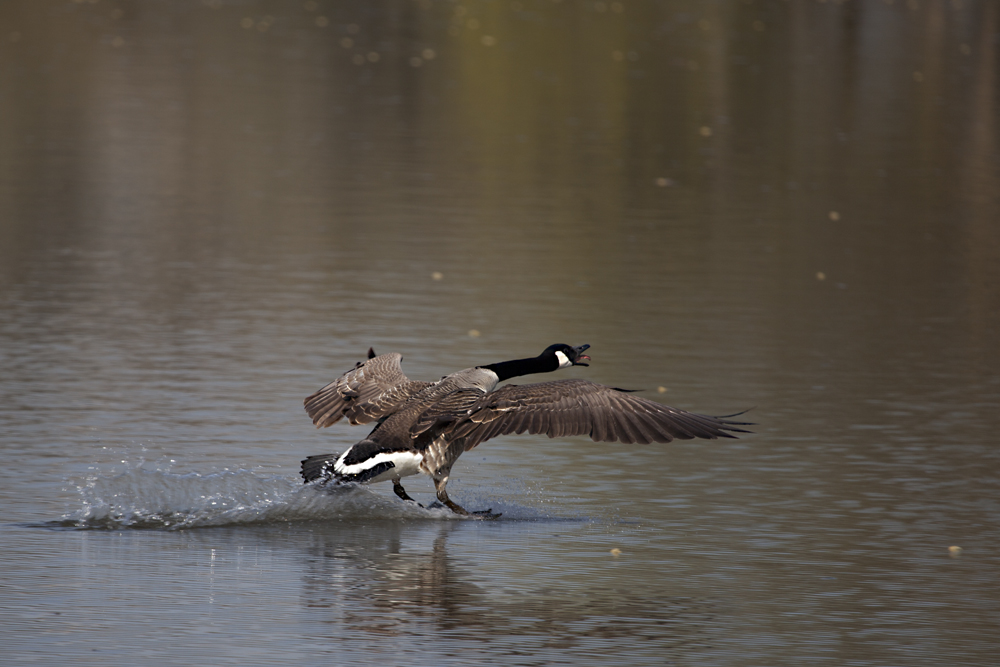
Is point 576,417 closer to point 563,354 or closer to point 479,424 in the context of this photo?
point 479,424

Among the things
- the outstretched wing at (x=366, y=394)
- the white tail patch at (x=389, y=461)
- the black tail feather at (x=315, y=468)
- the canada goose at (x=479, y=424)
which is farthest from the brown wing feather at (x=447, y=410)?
the black tail feather at (x=315, y=468)

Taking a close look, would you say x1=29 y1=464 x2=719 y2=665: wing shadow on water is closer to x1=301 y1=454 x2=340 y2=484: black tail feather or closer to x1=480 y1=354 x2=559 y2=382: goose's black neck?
x1=301 y1=454 x2=340 y2=484: black tail feather

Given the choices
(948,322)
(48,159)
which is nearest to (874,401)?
(948,322)

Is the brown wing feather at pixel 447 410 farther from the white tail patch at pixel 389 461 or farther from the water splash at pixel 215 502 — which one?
the water splash at pixel 215 502

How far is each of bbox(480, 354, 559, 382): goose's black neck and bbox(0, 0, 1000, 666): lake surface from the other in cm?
66

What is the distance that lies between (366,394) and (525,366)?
0.91m

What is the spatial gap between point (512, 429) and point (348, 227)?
9.06 metres

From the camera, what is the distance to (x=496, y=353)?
41.0ft

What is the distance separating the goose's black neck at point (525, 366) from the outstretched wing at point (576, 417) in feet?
2.32

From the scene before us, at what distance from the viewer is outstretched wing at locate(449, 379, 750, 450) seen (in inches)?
339

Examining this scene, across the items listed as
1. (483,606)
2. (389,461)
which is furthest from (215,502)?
Answer: (483,606)

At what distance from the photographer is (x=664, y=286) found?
15.3m

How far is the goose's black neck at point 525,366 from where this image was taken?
9.57 m

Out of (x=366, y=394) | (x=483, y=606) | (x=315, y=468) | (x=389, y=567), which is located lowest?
(x=483, y=606)
